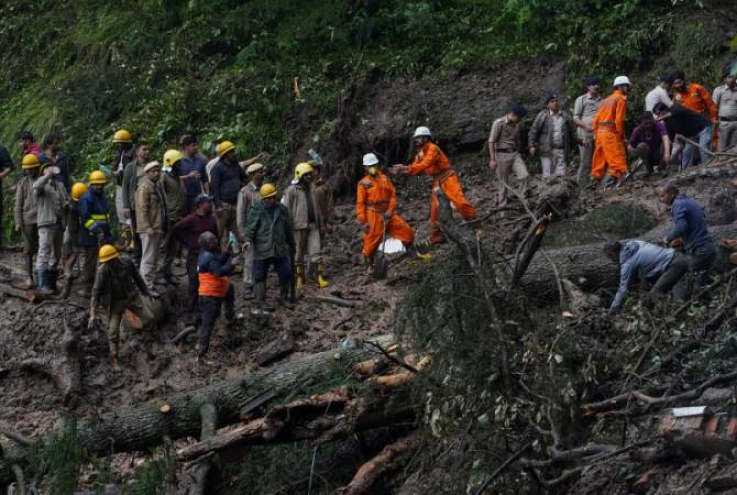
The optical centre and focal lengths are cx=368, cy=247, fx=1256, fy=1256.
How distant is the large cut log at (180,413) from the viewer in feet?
39.8

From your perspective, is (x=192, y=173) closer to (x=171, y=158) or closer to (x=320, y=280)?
(x=171, y=158)

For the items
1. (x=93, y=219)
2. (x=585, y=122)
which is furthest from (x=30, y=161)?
(x=585, y=122)

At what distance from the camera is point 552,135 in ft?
59.7

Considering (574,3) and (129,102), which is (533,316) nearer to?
(574,3)

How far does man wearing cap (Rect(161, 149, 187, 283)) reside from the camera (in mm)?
16047

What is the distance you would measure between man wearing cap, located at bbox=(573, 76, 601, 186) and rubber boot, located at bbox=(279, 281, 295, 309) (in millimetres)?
4746

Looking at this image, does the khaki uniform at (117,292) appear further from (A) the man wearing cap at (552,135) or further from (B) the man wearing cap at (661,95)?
(B) the man wearing cap at (661,95)

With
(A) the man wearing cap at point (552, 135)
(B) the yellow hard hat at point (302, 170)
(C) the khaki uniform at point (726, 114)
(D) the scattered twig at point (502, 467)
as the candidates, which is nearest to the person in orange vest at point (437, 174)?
(B) the yellow hard hat at point (302, 170)

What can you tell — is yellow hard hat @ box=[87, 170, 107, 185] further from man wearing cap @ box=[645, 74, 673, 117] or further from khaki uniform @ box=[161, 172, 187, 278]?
man wearing cap @ box=[645, 74, 673, 117]

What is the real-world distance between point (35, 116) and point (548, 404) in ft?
53.2

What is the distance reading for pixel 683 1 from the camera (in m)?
20.1

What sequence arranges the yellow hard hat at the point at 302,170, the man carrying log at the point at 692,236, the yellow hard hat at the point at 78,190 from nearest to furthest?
the man carrying log at the point at 692,236 < the yellow hard hat at the point at 78,190 < the yellow hard hat at the point at 302,170

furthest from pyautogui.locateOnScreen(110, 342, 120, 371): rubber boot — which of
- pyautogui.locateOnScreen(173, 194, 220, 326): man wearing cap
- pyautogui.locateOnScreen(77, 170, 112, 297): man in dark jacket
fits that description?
pyautogui.locateOnScreen(77, 170, 112, 297): man in dark jacket

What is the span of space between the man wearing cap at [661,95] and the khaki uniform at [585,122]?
2.83ft
